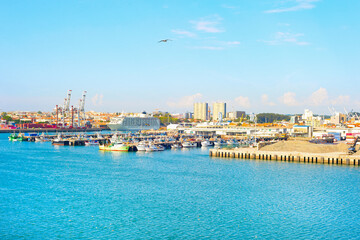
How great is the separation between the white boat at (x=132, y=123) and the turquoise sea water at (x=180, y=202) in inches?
2805

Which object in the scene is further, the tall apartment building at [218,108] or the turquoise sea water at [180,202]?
the tall apartment building at [218,108]

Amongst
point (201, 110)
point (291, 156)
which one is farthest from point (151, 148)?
point (201, 110)

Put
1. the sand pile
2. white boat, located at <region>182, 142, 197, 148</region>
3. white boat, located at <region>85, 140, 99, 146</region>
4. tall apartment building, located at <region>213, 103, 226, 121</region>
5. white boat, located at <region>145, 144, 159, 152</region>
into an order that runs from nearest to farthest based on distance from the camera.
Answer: the sand pile
white boat, located at <region>145, 144, 159, 152</region>
white boat, located at <region>182, 142, 197, 148</region>
white boat, located at <region>85, 140, 99, 146</region>
tall apartment building, located at <region>213, 103, 226, 121</region>

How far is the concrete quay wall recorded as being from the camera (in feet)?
93.0

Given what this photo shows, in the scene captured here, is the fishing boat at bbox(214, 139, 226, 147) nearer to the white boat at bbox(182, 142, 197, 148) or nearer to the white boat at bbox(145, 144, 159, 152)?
the white boat at bbox(182, 142, 197, 148)

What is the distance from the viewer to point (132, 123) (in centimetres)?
10300

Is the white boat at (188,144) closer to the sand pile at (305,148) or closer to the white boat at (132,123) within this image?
the sand pile at (305,148)

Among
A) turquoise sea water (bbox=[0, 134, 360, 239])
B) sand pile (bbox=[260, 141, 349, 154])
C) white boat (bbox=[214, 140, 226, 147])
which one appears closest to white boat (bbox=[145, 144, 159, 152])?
white boat (bbox=[214, 140, 226, 147])

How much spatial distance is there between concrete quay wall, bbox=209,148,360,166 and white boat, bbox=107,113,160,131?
215ft

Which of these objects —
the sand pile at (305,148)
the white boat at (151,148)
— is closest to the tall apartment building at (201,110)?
the white boat at (151,148)

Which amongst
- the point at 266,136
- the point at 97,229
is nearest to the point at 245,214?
the point at 97,229

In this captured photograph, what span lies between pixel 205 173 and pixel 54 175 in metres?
8.81

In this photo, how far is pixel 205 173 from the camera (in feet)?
80.8

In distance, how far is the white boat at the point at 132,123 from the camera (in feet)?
322
